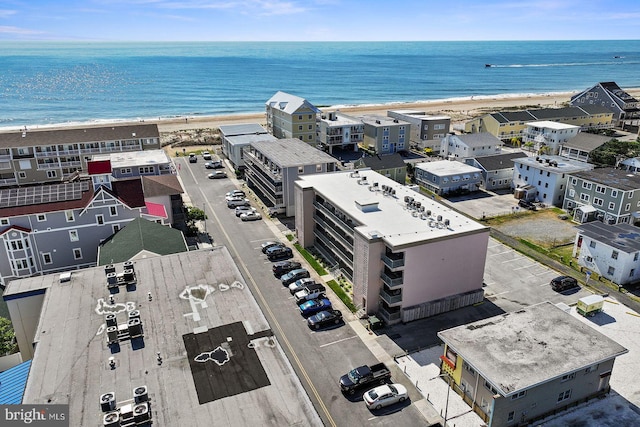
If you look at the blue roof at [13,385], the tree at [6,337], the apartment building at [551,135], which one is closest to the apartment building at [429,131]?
the apartment building at [551,135]

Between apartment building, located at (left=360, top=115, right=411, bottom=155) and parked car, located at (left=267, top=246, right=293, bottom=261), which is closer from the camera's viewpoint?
parked car, located at (left=267, top=246, right=293, bottom=261)

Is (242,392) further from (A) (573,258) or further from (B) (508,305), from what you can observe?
(A) (573,258)

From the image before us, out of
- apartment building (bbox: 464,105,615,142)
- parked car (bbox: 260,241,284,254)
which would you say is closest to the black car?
parked car (bbox: 260,241,284,254)

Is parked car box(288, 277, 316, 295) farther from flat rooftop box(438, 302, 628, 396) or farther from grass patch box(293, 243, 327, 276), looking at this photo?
flat rooftop box(438, 302, 628, 396)

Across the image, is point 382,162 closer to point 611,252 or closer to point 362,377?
point 611,252

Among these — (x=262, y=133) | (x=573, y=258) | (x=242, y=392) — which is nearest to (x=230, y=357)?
(x=242, y=392)

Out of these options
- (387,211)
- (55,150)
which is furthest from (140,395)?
(55,150)
